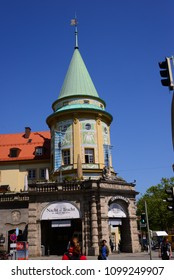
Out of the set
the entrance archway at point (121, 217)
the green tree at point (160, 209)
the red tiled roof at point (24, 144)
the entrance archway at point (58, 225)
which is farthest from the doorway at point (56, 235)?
the green tree at point (160, 209)

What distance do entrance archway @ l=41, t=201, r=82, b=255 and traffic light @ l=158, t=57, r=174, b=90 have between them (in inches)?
807

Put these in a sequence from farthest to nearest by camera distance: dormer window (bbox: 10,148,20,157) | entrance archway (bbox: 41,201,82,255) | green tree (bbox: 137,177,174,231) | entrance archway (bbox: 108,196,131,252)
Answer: green tree (bbox: 137,177,174,231)
dormer window (bbox: 10,148,20,157)
entrance archway (bbox: 108,196,131,252)
entrance archway (bbox: 41,201,82,255)

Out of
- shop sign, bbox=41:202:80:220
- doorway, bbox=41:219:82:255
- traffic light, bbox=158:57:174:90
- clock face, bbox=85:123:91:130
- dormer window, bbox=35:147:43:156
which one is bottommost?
doorway, bbox=41:219:82:255

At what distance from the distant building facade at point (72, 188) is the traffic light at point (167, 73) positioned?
64.0 feet

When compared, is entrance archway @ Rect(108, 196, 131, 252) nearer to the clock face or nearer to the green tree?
the clock face

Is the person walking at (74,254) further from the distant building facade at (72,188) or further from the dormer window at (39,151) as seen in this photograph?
the dormer window at (39,151)

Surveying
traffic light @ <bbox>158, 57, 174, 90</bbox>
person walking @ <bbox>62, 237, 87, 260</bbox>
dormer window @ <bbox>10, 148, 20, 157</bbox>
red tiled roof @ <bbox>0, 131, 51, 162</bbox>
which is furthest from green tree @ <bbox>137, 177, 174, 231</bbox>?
person walking @ <bbox>62, 237, 87, 260</bbox>

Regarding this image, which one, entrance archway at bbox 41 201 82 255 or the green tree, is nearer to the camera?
entrance archway at bbox 41 201 82 255

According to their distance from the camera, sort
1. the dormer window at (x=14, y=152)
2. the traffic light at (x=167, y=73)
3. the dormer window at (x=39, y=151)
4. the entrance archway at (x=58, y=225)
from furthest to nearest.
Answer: the dormer window at (x=14, y=152) < the dormer window at (x=39, y=151) < the entrance archway at (x=58, y=225) < the traffic light at (x=167, y=73)

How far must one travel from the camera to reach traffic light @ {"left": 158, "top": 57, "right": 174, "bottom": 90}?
444 inches

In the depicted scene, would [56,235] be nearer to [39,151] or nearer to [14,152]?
[39,151]

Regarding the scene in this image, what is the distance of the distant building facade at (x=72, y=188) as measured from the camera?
29.5m
